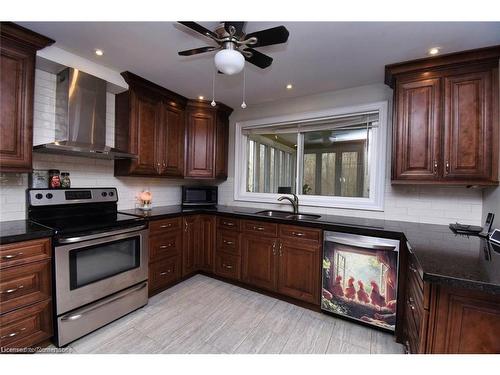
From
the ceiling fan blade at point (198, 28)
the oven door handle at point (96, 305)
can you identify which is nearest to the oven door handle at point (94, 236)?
the oven door handle at point (96, 305)

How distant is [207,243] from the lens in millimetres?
2969

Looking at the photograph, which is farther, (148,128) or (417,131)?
(148,128)

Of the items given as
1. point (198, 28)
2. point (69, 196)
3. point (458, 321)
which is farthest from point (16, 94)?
point (458, 321)

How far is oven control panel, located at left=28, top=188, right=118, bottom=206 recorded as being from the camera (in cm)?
195

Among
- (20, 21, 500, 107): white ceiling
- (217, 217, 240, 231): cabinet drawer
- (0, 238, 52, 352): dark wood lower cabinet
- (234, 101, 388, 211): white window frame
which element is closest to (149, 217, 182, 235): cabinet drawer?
(217, 217, 240, 231): cabinet drawer

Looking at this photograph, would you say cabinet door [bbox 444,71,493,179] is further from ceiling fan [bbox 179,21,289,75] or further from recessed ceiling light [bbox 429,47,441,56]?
ceiling fan [bbox 179,21,289,75]

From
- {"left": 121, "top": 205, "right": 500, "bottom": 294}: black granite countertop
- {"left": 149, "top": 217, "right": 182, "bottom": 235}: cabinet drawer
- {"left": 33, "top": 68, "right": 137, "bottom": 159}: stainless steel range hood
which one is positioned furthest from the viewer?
{"left": 149, "top": 217, "right": 182, "bottom": 235}: cabinet drawer

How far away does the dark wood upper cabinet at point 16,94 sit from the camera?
162cm

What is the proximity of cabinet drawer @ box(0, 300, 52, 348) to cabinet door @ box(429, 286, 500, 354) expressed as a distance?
245 cm

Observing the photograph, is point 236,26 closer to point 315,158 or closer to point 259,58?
point 259,58

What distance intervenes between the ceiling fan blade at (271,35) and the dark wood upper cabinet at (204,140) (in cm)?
187

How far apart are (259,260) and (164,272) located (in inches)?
43.6

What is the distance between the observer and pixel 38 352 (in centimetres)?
160

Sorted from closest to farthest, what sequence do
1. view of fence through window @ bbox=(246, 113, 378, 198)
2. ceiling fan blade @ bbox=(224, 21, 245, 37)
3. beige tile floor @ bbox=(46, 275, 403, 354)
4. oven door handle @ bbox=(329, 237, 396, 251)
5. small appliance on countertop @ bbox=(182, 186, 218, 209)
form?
1. ceiling fan blade @ bbox=(224, 21, 245, 37)
2. beige tile floor @ bbox=(46, 275, 403, 354)
3. oven door handle @ bbox=(329, 237, 396, 251)
4. view of fence through window @ bbox=(246, 113, 378, 198)
5. small appliance on countertop @ bbox=(182, 186, 218, 209)
